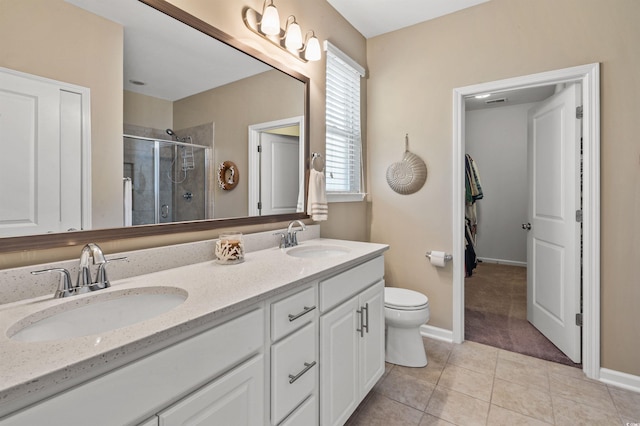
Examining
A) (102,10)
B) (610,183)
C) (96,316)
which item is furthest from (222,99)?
(610,183)

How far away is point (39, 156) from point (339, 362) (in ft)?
4.51

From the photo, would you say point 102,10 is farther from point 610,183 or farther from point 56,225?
point 610,183

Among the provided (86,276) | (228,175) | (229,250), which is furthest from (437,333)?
(86,276)

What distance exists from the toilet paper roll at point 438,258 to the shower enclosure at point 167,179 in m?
1.78

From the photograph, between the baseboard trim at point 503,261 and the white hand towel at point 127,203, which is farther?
the baseboard trim at point 503,261

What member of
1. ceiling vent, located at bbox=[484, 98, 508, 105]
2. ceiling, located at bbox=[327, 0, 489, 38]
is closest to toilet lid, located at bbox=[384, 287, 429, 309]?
ceiling, located at bbox=[327, 0, 489, 38]

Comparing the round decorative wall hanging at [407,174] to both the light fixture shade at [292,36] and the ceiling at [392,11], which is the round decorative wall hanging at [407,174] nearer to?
the ceiling at [392,11]

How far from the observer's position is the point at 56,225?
40.3 inches

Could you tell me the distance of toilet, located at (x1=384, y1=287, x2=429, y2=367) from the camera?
2064 millimetres

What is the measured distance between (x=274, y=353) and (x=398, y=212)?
1934 mm

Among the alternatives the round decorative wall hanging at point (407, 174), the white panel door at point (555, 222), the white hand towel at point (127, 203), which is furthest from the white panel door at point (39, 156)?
the white panel door at point (555, 222)

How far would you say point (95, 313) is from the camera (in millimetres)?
944

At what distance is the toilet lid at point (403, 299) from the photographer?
6.81 feet

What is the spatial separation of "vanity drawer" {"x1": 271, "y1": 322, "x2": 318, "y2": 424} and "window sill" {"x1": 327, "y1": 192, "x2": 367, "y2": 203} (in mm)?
1234
